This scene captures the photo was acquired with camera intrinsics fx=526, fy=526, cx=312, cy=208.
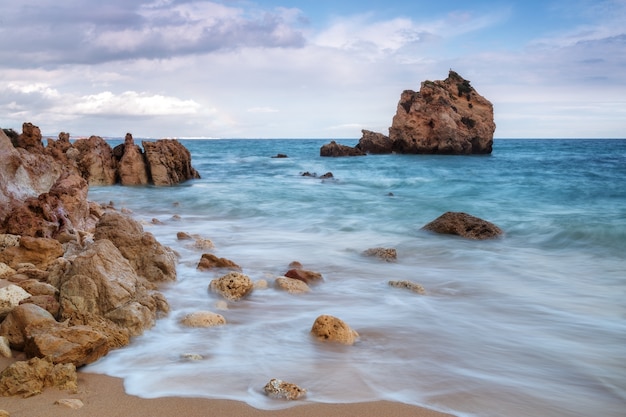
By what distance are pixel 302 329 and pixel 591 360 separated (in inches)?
97.0

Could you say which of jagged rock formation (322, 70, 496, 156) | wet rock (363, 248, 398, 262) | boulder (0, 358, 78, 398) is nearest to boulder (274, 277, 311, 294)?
wet rock (363, 248, 398, 262)

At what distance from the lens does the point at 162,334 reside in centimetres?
441

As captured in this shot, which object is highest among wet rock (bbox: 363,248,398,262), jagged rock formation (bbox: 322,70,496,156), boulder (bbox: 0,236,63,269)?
jagged rock formation (bbox: 322,70,496,156)

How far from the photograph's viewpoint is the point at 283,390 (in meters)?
3.33

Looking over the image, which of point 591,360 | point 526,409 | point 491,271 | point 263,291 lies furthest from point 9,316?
point 491,271

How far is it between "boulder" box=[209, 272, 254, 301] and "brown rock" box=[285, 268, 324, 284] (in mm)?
695

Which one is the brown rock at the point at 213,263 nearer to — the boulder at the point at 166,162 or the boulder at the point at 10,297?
the boulder at the point at 10,297

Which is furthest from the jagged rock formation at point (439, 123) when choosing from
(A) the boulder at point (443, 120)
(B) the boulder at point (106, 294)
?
(B) the boulder at point (106, 294)

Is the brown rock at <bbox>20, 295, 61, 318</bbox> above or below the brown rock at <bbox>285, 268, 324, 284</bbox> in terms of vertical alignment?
above

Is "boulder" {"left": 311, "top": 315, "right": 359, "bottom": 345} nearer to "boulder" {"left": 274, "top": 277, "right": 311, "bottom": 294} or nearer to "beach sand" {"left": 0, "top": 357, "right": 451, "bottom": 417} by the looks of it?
"beach sand" {"left": 0, "top": 357, "right": 451, "bottom": 417}

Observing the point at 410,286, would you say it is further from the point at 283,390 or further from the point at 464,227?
the point at 464,227

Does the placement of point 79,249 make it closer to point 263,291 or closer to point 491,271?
point 263,291

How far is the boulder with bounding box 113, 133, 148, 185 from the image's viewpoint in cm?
1989

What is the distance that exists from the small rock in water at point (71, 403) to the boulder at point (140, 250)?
2.86m
